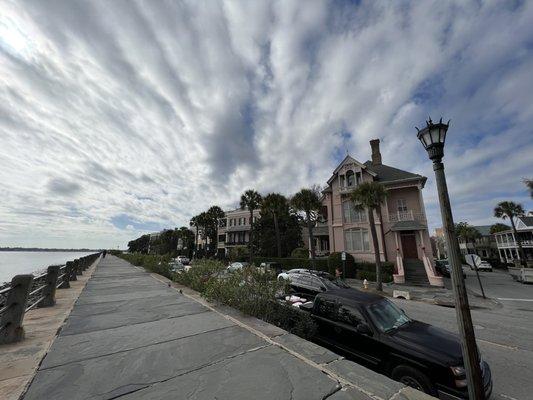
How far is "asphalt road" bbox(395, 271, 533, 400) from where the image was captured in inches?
193

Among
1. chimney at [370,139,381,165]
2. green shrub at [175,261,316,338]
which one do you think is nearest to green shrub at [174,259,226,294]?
green shrub at [175,261,316,338]

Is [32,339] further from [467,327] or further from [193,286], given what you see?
[467,327]

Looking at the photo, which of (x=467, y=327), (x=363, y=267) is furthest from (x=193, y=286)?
(x=363, y=267)

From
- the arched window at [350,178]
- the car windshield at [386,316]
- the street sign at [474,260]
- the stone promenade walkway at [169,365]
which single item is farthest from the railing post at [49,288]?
the arched window at [350,178]

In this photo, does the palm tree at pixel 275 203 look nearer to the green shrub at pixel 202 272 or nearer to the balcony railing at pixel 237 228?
the balcony railing at pixel 237 228

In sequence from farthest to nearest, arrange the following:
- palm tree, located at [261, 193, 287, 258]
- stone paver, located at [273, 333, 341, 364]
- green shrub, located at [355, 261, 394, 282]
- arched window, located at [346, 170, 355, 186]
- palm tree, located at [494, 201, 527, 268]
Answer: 1. palm tree, located at [494, 201, 527, 268]
2. palm tree, located at [261, 193, 287, 258]
3. arched window, located at [346, 170, 355, 186]
4. green shrub, located at [355, 261, 394, 282]
5. stone paver, located at [273, 333, 341, 364]

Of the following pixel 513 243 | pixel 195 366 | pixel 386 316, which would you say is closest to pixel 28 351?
pixel 195 366

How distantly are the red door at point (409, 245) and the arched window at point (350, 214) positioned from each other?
14.0ft

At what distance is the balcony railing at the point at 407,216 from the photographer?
25.0m

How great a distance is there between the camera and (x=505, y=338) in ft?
26.3

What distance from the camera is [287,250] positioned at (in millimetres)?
39812

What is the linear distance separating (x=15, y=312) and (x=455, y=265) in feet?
23.9

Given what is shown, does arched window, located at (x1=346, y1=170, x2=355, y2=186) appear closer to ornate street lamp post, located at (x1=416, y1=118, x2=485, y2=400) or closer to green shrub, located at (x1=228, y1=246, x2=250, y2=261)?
green shrub, located at (x1=228, y1=246, x2=250, y2=261)

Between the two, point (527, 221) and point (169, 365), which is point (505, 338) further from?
point (527, 221)
